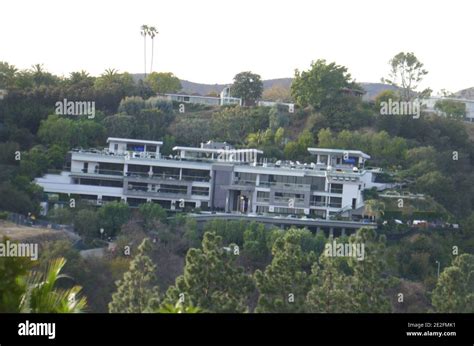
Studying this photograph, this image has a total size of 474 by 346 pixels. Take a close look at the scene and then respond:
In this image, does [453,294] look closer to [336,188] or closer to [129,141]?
[336,188]

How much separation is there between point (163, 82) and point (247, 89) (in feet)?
7.88

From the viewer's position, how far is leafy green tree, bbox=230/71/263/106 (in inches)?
1100

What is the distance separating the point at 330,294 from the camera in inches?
376

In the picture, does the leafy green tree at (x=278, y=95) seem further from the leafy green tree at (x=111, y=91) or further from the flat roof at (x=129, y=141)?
the flat roof at (x=129, y=141)

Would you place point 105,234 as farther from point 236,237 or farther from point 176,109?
point 176,109

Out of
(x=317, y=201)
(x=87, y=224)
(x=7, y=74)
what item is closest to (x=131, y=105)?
(x=7, y=74)

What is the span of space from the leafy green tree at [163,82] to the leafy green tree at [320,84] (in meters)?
3.74

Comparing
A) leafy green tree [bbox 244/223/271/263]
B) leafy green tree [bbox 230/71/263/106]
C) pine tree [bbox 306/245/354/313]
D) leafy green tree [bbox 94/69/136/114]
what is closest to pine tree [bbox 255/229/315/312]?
pine tree [bbox 306/245/354/313]

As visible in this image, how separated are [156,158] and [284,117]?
672 cm

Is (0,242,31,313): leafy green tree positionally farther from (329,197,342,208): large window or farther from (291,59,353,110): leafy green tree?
A: (291,59,353,110): leafy green tree

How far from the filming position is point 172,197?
59.7ft

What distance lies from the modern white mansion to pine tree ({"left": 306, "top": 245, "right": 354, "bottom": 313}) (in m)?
8.22

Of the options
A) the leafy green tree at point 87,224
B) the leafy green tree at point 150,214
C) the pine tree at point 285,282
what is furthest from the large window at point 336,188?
the pine tree at point 285,282
